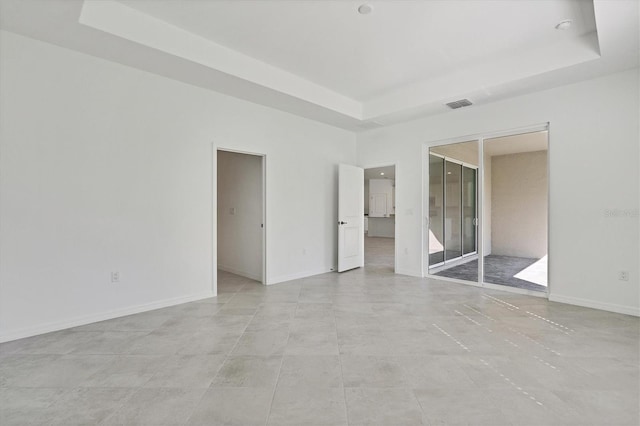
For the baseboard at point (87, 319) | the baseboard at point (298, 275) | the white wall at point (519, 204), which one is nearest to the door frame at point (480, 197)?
the white wall at point (519, 204)

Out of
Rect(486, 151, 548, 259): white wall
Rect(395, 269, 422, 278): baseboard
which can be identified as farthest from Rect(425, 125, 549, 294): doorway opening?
Rect(395, 269, 422, 278): baseboard

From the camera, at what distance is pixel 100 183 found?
3.35m

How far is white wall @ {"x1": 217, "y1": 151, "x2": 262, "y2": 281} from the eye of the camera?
530cm

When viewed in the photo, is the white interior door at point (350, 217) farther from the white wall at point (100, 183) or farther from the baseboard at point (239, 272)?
the white wall at point (100, 183)

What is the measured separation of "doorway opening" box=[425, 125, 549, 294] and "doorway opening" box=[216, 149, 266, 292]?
299cm

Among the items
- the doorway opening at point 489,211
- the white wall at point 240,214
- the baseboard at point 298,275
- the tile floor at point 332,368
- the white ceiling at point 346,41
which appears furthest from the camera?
A: the white wall at point 240,214

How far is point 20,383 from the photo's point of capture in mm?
2125

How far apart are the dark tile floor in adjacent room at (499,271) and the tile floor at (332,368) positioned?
97 cm

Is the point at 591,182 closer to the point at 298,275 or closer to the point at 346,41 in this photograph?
the point at 346,41

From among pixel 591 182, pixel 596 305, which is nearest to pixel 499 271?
pixel 596 305

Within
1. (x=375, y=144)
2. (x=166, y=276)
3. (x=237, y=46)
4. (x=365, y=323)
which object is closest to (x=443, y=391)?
(x=365, y=323)

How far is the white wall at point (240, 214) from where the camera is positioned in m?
5.30

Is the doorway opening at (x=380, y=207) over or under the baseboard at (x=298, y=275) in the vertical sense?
over

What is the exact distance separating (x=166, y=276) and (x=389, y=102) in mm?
4251
